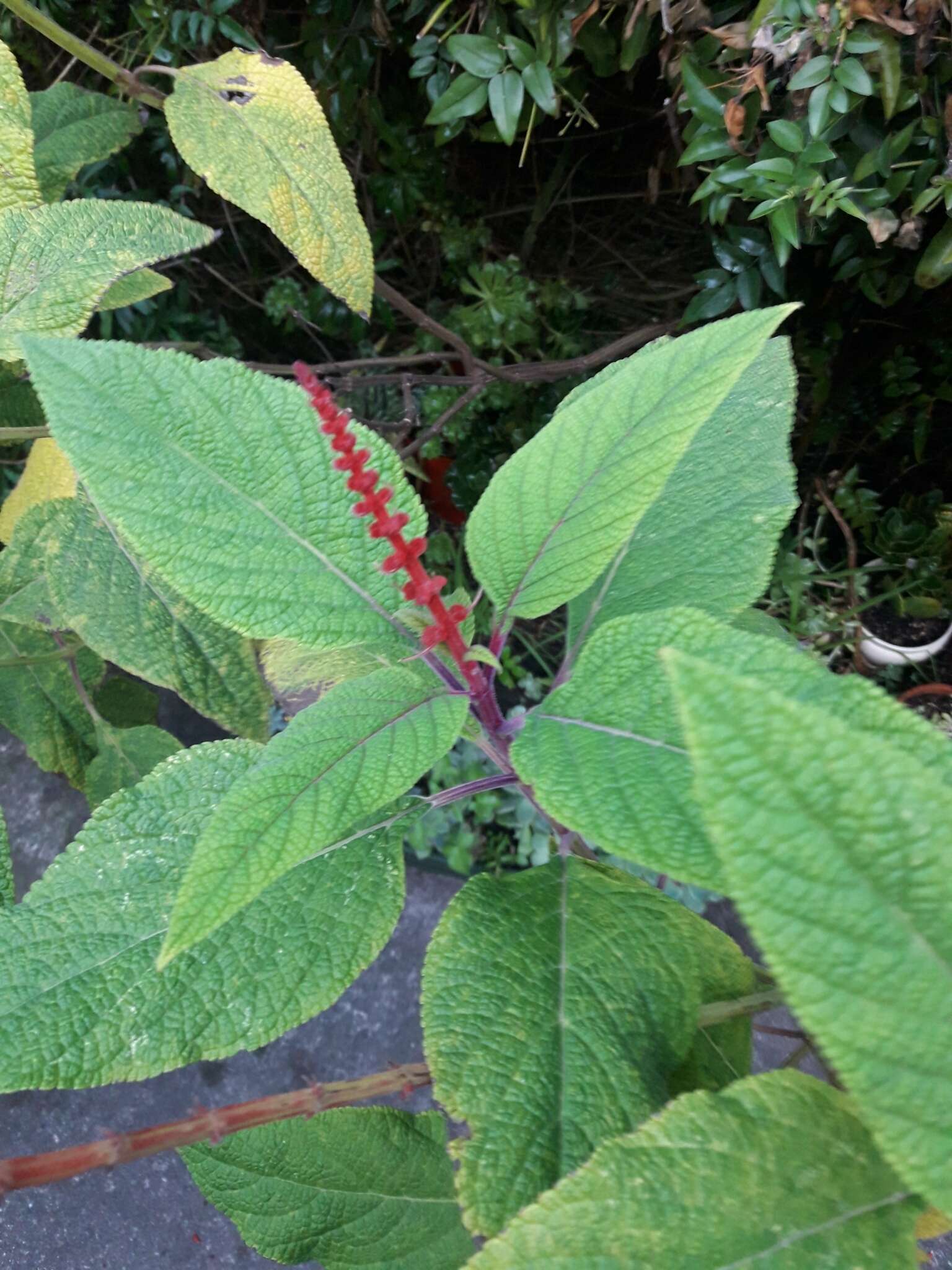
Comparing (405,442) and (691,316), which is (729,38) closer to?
(691,316)

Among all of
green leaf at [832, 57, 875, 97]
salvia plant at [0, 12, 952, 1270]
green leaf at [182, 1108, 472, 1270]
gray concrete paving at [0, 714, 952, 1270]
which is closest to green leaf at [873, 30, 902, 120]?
green leaf at [832, 57, 875, 97]

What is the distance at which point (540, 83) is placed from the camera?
95cm

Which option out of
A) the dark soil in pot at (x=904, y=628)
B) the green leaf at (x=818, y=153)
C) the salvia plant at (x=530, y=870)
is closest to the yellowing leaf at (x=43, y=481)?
the salvia plant at (x=530, y=870)

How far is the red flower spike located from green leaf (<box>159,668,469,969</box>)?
0.13 ft

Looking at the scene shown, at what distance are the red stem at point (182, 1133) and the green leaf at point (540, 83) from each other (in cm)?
101

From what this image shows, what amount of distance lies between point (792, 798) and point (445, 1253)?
Answer: 50cm

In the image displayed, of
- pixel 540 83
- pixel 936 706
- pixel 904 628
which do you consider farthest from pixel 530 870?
pixel 904 628

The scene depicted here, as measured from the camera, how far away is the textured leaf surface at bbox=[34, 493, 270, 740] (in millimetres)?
699

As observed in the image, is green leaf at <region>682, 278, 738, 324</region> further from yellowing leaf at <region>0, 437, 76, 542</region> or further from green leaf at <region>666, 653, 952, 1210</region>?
green leaf at <region>666, 653, 952, 1210</region>

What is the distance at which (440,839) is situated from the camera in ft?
5.34

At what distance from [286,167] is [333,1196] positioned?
85 centimetres

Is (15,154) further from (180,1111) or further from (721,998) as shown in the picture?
(180,1111)

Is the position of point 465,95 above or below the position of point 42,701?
above

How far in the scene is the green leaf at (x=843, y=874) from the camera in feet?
0.67
